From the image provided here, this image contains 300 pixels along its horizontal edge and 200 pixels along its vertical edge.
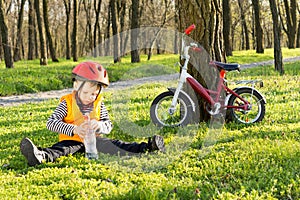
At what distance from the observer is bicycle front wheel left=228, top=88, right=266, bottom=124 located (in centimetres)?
635

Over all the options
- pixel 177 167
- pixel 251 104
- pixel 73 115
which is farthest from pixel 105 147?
pixel 251 104

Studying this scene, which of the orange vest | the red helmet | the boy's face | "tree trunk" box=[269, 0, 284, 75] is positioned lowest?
the orange vest

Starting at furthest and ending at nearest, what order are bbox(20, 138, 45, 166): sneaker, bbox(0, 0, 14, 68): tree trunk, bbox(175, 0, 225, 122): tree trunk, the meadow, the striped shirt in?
bbox(0, 0, 14, 68): tree trunk < bbox(175, 0, 225, 122): tree trunk < the striped shirt < bbox(20, 138, 45, 166): sneaker < the meadow

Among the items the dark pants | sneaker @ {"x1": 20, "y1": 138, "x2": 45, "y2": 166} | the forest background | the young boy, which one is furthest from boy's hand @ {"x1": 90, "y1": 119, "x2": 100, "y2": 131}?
the forest background

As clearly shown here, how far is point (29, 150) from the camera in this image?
456 cm

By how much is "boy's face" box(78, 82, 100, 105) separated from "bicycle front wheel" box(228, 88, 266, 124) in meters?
2.27

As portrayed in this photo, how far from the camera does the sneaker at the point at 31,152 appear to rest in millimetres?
4523

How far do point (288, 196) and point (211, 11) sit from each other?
3.74 m

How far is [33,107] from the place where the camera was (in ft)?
32.5

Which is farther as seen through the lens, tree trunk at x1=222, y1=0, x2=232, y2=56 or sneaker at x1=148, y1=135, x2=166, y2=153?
tree trunk at x1=222, y1=0, x2=232, y2=56

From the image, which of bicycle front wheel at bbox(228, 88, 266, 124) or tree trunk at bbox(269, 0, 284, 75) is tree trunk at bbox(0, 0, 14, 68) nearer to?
tree trunk at bbox(269, 0, 284, 75)

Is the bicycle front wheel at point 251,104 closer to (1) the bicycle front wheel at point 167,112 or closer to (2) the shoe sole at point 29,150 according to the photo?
(1) the bicycle front wheel at point 167,112

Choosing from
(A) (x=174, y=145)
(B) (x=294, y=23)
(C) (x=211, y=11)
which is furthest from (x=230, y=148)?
(B) (x=294, y=23)

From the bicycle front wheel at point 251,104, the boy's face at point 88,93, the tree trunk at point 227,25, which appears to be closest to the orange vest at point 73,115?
the boy's face at point 88,93
